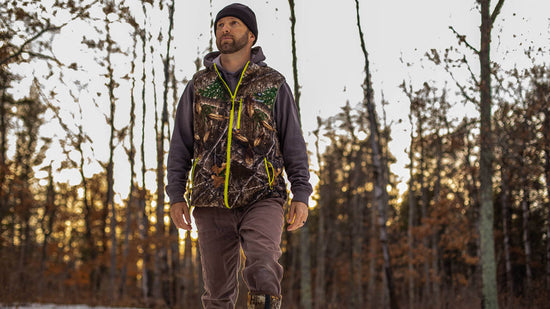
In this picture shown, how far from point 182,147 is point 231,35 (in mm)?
779

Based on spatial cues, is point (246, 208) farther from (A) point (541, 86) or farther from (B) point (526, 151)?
(A) point (541, 86)

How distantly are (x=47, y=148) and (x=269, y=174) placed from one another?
26.7 meters

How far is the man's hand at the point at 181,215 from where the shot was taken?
11.3ft

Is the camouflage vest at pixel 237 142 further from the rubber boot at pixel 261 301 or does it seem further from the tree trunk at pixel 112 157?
the tree trunk at pixel 112 157

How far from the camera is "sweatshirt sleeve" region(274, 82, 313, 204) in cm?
343

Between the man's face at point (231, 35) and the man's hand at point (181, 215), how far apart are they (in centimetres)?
100

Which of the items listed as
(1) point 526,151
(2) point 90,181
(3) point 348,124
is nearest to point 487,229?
(1) point 526,151

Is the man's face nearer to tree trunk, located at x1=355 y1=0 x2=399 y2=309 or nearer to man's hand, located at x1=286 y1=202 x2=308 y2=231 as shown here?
man's hand, located at x1=286 y1=202 x2=308 y2=231

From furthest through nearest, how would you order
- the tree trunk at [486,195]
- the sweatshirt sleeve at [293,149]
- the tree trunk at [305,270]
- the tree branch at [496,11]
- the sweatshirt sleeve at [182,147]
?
1. the tree trunk at [305,270]
2. the tree branch at [496,11]
3. the tree trunk at [486,195]
4. the sweatshirt sleeve at [182,147]
5. the sweatshirt sleeve at [293,149]

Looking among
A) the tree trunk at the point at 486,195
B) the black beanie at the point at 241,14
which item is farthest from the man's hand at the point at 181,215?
the tree trunk at the point at 486,195

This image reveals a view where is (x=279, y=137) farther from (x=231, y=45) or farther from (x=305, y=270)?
(x=305, y=270)

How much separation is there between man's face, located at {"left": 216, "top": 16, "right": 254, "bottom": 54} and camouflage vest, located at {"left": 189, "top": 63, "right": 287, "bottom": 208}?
146 mm

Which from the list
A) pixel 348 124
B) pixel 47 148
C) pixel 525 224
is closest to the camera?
pixel 525 224

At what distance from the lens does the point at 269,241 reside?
3105 mm
